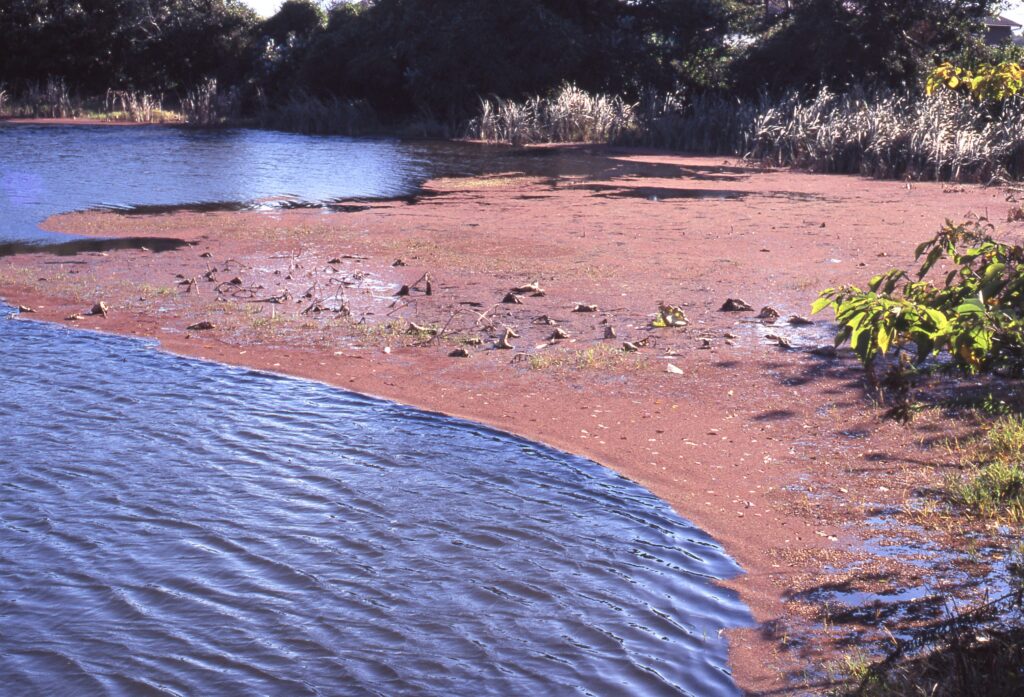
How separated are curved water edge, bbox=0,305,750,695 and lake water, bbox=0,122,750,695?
1cm

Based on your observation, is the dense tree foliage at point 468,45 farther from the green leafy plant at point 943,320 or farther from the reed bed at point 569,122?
the green leafy plant at point 943,320

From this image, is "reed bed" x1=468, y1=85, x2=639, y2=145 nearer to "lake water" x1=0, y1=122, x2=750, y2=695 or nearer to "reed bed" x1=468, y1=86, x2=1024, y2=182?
"reed bed" x1=468, y1=86, x2=1024, y2=182

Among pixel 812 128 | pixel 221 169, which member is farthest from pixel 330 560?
pixel 812 128

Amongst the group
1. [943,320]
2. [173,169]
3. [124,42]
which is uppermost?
[124,42]

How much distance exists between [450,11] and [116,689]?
34.0 m

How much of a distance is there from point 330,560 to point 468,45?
3147 centimetres

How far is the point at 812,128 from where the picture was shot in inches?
985

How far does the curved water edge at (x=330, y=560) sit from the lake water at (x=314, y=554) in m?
0.01

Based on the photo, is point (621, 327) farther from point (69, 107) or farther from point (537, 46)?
point (69, 107)

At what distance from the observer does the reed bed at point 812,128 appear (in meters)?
21.9

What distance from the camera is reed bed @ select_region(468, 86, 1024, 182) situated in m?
21.9

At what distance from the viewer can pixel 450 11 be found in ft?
119

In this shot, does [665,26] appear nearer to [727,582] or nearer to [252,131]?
[252,131]

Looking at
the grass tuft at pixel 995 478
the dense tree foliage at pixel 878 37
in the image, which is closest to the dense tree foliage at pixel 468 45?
the dense tree foliage at pixel 878 37
